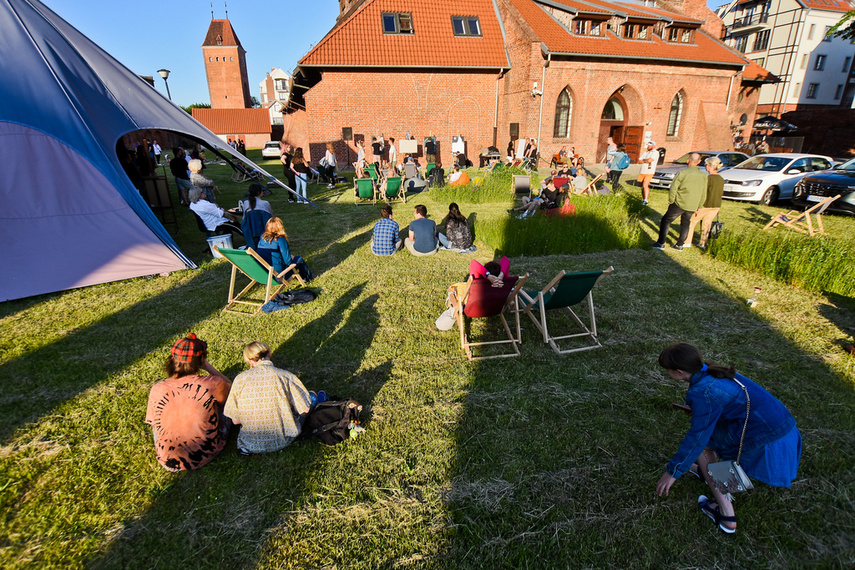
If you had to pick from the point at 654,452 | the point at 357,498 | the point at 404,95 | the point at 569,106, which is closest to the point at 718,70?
the point at 569,106

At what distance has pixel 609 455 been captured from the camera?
331 centimetres

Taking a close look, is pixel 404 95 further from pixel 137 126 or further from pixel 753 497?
pixel 753 497

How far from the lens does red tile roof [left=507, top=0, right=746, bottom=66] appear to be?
2008cm

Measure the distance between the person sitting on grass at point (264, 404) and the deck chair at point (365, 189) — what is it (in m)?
10.1

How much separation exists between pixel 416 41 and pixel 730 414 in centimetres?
2238

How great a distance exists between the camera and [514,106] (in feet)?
69.6

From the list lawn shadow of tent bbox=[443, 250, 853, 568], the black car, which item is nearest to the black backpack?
lawn shadow of tent bbox=[443, 250, 853, 568]

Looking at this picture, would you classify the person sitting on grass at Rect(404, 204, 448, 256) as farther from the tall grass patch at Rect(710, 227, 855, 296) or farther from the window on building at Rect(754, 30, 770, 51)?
the window on building at Rect(754, 30, 770, 51)

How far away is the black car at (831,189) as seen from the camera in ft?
33.2

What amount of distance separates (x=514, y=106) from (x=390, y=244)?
54.0ft

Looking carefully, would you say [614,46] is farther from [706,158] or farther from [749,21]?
[749,21]

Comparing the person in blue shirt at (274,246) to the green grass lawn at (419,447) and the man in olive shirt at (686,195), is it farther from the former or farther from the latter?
the man in olive shirt at (686,195)

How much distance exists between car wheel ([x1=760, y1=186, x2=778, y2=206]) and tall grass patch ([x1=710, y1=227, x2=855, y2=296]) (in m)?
6.74

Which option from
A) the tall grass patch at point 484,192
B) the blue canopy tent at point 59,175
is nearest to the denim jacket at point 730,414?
the blue canopy tent at point 59,175
